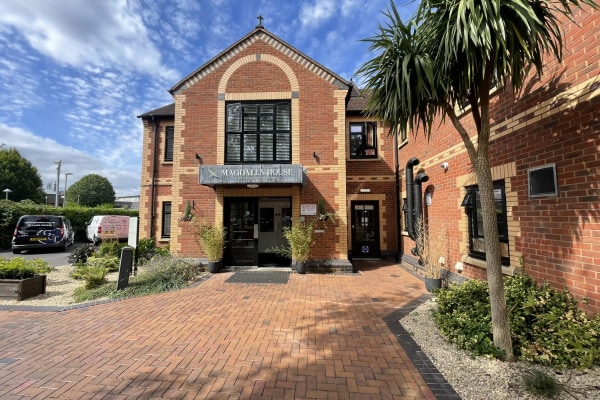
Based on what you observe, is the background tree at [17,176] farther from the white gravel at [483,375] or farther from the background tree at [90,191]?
the white gravel at [483,375]

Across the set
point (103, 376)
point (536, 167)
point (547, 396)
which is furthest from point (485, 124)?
point (103, 376)

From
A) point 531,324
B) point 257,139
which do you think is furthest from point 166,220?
point 531,324

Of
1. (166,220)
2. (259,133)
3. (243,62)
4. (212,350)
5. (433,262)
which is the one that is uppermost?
(243,62)

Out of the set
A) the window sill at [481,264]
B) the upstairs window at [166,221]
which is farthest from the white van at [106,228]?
the window sill at [481,264]

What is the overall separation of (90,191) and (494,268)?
226 ft

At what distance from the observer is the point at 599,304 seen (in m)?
3.49

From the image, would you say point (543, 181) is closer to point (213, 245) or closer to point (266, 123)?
point (266, 123)

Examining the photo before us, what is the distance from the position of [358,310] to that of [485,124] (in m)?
3.81

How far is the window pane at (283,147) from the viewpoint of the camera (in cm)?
959

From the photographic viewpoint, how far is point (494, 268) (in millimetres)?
3510

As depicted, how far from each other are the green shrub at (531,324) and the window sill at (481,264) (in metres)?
0.37

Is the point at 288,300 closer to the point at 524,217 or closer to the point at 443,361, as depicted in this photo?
the point at 443,361

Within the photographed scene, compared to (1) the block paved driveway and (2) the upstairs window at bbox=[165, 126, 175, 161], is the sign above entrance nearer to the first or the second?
(1) the block paved driveway

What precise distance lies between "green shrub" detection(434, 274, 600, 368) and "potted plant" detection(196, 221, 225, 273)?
639 cm
